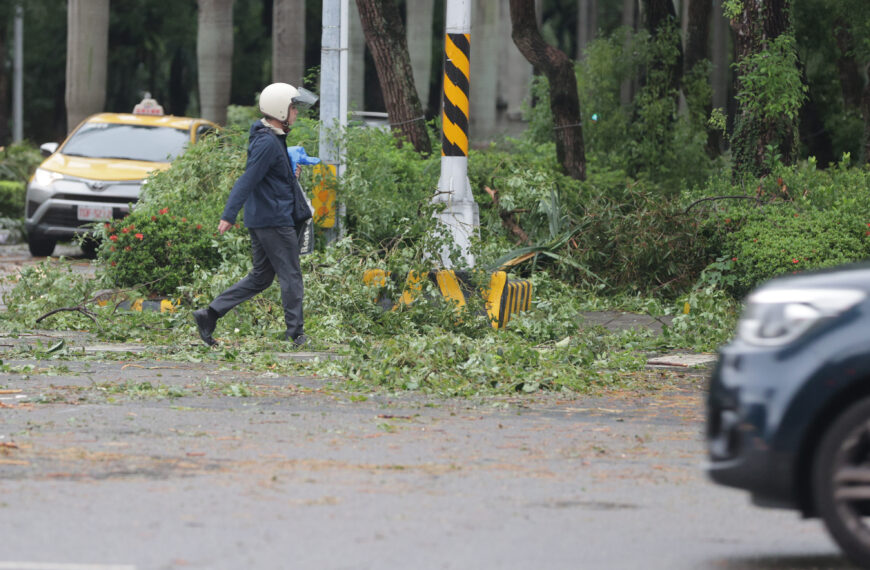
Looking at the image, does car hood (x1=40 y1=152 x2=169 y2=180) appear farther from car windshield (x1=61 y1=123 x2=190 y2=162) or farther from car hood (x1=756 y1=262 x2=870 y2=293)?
car hood (x1=756 y1=262 x2=870 y2=293)

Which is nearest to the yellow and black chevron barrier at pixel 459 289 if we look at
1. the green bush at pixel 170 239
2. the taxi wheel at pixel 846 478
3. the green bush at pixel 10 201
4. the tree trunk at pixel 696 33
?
the green bush at pixel 170 239

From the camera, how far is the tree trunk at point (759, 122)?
53.0ft

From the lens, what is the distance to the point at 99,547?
5023 millimetres

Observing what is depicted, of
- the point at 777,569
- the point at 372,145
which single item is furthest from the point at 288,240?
the point at 777,569

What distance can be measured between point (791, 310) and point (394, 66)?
47.3 ft

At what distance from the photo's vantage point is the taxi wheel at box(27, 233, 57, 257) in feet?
66.0

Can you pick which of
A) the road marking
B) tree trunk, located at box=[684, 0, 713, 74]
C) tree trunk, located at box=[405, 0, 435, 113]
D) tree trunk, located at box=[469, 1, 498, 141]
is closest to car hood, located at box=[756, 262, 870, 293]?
the road marking

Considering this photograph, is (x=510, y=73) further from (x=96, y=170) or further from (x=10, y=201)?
(x=96, y=170)

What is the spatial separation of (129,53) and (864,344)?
5220 cm

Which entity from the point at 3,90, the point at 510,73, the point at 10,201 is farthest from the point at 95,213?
the point at 510,73

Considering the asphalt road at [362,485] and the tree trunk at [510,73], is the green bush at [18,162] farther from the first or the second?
the tree trunk at [510,73]

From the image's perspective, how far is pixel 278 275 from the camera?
11.0 metres

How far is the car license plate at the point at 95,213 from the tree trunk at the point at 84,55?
18.0 m

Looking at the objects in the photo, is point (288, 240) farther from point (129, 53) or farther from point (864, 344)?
point (129, 53)
